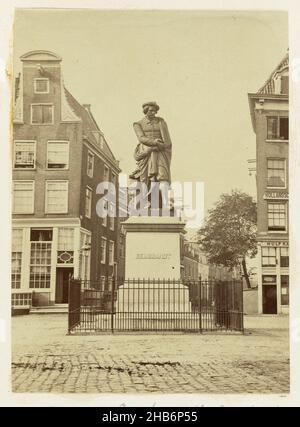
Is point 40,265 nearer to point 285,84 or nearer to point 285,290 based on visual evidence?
point 285,290

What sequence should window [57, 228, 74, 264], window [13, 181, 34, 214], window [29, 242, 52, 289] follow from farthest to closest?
window [57, 228, 74, 264], window [29, 242, 52, 289], window [13, 181, 34, 214]

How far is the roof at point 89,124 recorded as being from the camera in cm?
930

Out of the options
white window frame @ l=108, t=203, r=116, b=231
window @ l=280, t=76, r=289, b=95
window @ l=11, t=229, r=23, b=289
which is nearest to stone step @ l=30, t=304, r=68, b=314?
window @ l=11, t=229, r=23, b=289

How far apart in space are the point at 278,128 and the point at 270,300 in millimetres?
2665

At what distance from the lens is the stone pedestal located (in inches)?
387

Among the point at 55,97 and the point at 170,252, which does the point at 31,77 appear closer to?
the point at 55,97

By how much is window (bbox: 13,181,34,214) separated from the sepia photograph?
0.02 m

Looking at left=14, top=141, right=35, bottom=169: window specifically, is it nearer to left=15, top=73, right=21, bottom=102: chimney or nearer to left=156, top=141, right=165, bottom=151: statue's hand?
left=15, top=73, right=21, bottom=102: chimney

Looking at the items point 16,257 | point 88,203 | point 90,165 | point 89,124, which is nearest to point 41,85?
point 89,124

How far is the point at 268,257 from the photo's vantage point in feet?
30.9

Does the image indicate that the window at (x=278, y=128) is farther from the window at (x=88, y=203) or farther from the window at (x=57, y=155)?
the window at (x=57, y=155)
